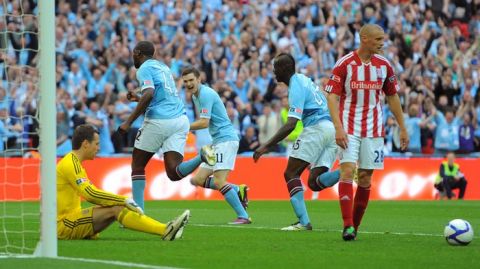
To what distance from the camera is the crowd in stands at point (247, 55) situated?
971 inches

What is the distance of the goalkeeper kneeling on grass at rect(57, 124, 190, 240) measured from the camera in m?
11.1

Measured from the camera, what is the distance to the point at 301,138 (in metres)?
13.8

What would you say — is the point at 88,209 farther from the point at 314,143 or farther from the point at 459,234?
the point at 459,234

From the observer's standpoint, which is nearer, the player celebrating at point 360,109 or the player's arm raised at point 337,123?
the player's arm raised at point 337,123

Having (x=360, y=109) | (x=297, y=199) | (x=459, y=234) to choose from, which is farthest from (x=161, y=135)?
(x=459, y=234)

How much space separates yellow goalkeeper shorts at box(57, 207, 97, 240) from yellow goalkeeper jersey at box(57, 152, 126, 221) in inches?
2.2

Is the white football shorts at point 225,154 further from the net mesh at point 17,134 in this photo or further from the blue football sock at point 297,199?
the net mesh at point 17,134

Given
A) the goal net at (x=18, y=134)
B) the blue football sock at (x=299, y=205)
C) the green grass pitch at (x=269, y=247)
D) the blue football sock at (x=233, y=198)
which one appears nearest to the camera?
the green grass pitch at (x=269, y=247)

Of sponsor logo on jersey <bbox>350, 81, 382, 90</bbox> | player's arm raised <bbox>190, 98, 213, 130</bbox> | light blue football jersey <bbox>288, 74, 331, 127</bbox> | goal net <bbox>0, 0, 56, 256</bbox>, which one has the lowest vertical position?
goal net <bbox>0, 0, 56, 256</bbox>

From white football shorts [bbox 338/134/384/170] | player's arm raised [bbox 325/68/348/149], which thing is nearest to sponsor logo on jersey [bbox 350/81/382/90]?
player's arm raised [bbox 325/68/348/149]

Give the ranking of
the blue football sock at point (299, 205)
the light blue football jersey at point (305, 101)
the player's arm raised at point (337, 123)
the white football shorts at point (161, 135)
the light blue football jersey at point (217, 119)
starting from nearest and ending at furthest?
the player's arm raised at point (337, 123) < the light blue football jersey at point (305, 101) < the blue football sock at point (299, 205) < the white football shorts at point (161, 135) < the light blue football jersey at point (217, 119)

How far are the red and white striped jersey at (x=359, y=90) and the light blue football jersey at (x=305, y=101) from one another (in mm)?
1309

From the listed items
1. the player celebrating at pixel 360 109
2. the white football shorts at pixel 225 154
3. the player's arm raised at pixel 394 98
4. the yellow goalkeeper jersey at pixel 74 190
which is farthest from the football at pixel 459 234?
the white football shorts at pixel 225 154

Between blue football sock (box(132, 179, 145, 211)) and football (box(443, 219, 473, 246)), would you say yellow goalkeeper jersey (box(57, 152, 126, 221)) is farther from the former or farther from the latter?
football (box(443, 219, 473, 246))
